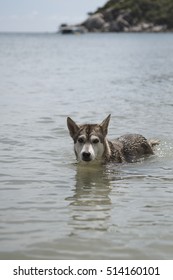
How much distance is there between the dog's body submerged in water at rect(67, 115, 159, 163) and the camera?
A: 40.3 ft

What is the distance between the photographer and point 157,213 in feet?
31.4

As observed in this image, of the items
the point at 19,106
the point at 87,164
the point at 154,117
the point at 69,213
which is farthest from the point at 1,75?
the point at 69,213

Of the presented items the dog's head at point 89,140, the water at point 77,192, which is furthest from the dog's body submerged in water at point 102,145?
the water at point 77,192

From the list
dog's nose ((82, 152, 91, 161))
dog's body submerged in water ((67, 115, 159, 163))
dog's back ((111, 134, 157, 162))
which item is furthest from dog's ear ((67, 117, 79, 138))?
dog's back ((111, 134, 157, 162))

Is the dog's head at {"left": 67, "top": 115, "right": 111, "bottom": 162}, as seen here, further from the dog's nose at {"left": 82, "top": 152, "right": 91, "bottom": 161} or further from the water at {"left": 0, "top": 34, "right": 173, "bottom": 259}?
the water at {"left": 0, "top": 34, "right": 173, "bottom": 259}

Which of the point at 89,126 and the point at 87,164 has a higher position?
the point at 89,126

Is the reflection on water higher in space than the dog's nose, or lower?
lower

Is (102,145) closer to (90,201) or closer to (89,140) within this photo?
(89,140)

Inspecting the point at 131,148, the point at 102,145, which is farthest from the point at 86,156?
the point at 131,148

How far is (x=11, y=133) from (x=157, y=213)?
28.8 ft

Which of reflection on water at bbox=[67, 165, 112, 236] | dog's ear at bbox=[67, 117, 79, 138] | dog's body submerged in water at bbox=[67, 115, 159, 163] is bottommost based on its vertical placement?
reflection on water at bbox=[67, 165, 112, 236]

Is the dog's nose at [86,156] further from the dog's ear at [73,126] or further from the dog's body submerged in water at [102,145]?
the dog's ear at [73,126]
